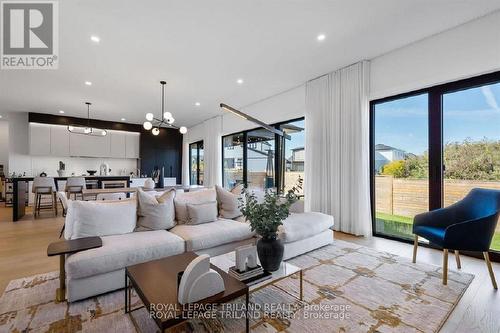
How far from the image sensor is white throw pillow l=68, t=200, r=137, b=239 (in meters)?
2.38

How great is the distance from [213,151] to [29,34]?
5160 mm

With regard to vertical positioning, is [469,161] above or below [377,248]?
above

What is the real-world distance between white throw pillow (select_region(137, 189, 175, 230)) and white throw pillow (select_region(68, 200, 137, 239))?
3.2 inches

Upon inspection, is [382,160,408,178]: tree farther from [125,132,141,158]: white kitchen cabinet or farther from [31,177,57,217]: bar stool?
[125,132,141,158]: white kitchen cabinet

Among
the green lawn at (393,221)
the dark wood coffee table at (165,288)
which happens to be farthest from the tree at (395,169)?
the dark wood coffee table at (165,288)

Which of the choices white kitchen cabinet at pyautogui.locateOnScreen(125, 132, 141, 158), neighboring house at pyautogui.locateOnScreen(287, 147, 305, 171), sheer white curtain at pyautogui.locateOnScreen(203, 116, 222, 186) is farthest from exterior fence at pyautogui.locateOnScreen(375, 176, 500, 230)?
white kitchen cabinet at pyautogui.locateOnScreen(125, 132, 141, 158)

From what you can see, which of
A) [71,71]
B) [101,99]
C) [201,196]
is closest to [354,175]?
[201,196]

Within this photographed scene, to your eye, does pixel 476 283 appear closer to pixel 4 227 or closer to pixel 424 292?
pixel 424 292

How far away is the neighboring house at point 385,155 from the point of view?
3811mm

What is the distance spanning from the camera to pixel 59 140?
7.47 metres

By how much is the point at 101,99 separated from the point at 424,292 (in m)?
6.96

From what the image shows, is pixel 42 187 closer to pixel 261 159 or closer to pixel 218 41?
pixel 261 159

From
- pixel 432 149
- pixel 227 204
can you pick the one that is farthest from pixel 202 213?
pixel 432 149

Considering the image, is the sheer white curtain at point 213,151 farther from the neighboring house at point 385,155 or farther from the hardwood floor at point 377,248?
the neighboring house at point 385,155
